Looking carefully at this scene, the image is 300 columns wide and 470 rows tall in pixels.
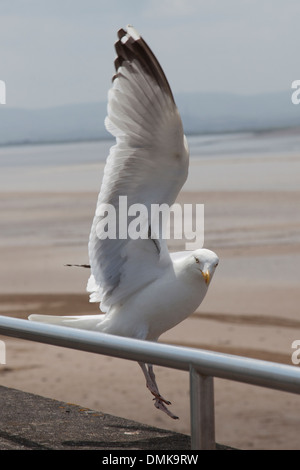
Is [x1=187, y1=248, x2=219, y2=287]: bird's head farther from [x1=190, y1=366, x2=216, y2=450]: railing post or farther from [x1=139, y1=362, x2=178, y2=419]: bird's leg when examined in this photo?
[x1=190, y1=366, x2=216, y2=450]: railing post

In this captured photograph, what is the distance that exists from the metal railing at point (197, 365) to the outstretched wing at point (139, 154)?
143 centimetres

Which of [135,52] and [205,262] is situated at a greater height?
[135,52]

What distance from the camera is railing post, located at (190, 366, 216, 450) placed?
228cm

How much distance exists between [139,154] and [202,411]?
178 cm

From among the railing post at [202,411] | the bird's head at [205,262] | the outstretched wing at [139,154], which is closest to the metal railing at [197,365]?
the railing post at [202,411]

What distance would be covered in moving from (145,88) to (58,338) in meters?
1.57

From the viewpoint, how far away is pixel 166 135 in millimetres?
3863

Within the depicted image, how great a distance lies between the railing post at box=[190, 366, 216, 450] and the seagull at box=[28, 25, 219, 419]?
1.39 m

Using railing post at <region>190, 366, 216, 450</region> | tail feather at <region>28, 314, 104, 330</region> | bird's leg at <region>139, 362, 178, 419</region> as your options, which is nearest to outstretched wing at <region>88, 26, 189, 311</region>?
tail feather at <region>28, 314, 104, 330</region>

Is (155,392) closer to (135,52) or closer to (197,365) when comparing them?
(135,52)

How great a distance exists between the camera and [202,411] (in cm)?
232

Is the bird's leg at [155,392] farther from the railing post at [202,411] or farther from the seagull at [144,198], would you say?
the railing post at [202,411]

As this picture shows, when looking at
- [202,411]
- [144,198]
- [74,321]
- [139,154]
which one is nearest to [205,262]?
[144,198]
